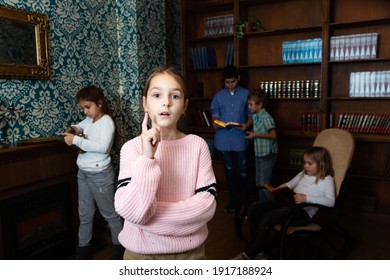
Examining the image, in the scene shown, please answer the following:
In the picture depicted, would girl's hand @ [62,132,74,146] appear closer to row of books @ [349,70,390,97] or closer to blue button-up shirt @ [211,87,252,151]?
blue button-up shirt @ [211,87,252,151]

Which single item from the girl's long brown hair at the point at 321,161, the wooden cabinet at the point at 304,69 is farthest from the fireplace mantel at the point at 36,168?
the wooden cabinet at the point at 304,69

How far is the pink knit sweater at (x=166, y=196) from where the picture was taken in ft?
3.06

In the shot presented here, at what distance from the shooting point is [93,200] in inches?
101

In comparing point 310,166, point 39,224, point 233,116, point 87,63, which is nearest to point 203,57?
point 233,116

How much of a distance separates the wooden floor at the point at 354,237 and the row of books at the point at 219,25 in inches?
84.4

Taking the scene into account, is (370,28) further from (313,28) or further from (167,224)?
(167,224)

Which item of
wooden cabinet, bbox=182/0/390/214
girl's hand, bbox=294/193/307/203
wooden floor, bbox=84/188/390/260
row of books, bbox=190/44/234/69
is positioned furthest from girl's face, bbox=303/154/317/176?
row of books, bbox=190/44/234/69

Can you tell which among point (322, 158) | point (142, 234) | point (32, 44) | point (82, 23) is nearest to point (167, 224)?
point (142, 234)

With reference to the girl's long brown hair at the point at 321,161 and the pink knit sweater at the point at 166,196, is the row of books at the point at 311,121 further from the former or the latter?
the pink knit sweater at the point at 166,196

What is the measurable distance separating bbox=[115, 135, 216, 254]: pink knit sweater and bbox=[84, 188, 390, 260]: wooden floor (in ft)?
5.30

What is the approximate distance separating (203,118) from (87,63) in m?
1.75

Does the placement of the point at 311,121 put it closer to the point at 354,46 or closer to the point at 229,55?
the point at 354,46

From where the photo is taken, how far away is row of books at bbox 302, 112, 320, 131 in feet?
12.1

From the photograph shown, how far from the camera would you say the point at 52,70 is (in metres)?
2.67
